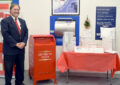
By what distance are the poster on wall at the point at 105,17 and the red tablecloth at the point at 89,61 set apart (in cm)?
81

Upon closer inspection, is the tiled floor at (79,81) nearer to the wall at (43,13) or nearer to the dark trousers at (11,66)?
the dark trousers at (11,66)

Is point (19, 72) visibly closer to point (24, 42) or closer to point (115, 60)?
point (24, 42)

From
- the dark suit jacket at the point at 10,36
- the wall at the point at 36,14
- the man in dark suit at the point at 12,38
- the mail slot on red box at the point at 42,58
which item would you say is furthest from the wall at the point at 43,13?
the dark suit jacket at the point at 10,36

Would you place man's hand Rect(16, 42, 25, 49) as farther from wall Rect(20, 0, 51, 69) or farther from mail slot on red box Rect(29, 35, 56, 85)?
wall Rect(20, 0, 51, 69)

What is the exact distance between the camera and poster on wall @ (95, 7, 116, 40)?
377cm

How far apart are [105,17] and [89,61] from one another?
112 centimetres

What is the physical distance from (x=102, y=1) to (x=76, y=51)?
1278mm

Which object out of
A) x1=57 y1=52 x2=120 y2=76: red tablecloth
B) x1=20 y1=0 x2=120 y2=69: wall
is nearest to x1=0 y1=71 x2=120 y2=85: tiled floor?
x1=57 y1=52 x2=120 y2=76: red tablecloth

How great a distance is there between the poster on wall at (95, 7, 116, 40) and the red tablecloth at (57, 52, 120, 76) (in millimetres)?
814

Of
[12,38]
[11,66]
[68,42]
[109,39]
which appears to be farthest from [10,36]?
[109,39]

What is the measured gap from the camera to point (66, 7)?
12.6ft

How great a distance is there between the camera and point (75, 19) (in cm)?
386

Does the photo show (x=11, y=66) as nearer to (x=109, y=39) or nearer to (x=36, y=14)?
(x=36, y=14)

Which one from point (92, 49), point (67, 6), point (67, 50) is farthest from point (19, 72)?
point (67, 6)
